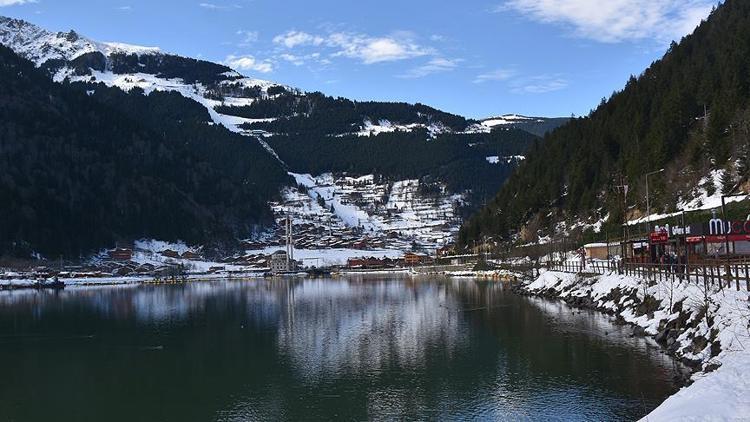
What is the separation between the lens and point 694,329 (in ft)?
91.8

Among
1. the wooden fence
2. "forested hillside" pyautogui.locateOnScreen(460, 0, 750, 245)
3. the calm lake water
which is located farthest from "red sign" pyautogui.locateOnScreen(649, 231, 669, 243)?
"forested hillside" pyautogui.locateOnScreen(460, 0, 750, 245)

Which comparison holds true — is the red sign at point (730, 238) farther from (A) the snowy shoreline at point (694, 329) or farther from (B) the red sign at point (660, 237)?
(A) the snowy shoreline at point (694, 329)

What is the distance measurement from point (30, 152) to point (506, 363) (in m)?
192

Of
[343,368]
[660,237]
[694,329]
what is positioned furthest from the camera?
[660,237]

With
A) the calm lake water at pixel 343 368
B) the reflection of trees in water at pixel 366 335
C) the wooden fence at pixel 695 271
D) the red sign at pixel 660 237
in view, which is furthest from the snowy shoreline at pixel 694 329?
the reflection of trees in water at pixel 366 335

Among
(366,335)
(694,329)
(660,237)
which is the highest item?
(660,237)

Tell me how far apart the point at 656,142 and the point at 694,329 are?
210 feet

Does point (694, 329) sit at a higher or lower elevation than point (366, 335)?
higher

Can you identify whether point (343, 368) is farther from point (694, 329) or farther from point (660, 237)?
point (660, 237)

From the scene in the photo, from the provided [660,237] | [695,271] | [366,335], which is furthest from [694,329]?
[366,335]

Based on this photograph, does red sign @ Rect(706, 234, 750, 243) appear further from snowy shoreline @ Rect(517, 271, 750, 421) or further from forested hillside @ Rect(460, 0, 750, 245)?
→ forested hillside @ Rect(460, 0, 750, 245)

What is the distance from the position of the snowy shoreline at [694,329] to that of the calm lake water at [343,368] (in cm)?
140

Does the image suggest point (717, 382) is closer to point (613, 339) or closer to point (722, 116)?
point (613, 339)

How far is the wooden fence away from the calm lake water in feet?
13.2
